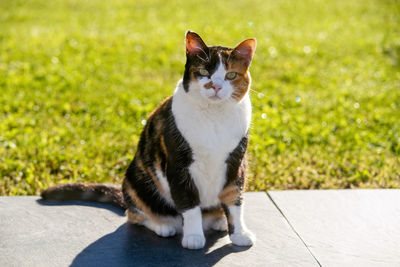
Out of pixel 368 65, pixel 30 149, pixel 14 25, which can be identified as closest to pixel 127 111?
pixel 30 149

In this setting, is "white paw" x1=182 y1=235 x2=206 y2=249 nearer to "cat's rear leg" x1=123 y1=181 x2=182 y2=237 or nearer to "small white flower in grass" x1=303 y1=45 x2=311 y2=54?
"cat's rear leg" x1=123 y1=181 x2=182 y2=237

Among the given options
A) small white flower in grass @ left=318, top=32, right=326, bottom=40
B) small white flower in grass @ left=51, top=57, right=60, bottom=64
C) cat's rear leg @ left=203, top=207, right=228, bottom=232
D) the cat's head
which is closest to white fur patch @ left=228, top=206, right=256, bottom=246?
cat's rear leg @ left=203, top=207, right=228, bottom=232

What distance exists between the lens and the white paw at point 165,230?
3.25 m

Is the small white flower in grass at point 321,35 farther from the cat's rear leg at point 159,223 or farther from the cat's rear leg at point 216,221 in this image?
the cat's rear leg at point 159,223

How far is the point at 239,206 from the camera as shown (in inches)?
125

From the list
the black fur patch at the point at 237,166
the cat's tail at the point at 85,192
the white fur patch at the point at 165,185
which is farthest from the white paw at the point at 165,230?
the cat's tail at the point at 85,192

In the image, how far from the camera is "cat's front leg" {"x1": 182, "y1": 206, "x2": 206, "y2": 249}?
306 cm

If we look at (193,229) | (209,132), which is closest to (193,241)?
(193,229)

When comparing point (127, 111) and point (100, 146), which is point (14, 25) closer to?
point (127, 111)

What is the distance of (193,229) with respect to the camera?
3080 mm

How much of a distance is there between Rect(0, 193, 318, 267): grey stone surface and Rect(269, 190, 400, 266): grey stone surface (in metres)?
0.12

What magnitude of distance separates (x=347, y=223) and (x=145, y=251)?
1.40m

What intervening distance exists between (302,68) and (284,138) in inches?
114

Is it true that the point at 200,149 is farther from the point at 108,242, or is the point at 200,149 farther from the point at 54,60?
the point at 54,60
